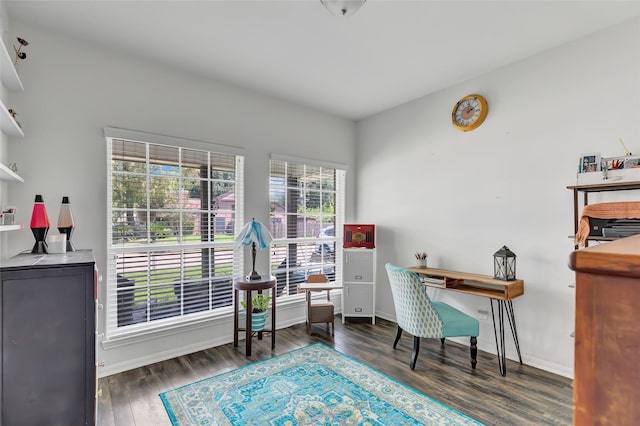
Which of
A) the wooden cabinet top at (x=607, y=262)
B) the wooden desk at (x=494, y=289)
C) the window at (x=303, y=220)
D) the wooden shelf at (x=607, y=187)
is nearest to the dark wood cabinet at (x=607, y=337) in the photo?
the wooden cabinet top at (x=607, y=262)

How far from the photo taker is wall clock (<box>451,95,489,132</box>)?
2.99 m

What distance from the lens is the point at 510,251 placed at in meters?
2.74

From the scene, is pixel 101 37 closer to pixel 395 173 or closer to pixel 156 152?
pixel 156 152

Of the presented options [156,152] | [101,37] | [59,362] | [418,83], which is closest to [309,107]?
[418,83]

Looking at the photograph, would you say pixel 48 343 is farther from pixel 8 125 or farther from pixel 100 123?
pixel 100 123

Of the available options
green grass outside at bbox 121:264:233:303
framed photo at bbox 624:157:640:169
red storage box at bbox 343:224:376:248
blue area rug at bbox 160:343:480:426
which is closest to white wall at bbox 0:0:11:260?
green grass outside at bbox 121:264:233:303

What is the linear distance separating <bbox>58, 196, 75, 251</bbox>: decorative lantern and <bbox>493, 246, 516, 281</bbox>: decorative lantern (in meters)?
3.44

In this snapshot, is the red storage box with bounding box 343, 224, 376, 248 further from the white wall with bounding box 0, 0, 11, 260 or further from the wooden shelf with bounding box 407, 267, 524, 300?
the white wall with bounding box 0, 0, 11, 260

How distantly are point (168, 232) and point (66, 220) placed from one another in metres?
0.82

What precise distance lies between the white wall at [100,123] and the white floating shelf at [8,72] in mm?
126

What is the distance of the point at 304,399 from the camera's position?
215 centimetres

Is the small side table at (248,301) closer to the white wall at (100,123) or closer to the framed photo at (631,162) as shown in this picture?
the white wall at (100,123)

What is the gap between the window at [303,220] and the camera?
366cm

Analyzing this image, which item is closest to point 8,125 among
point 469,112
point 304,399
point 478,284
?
point 304,399
